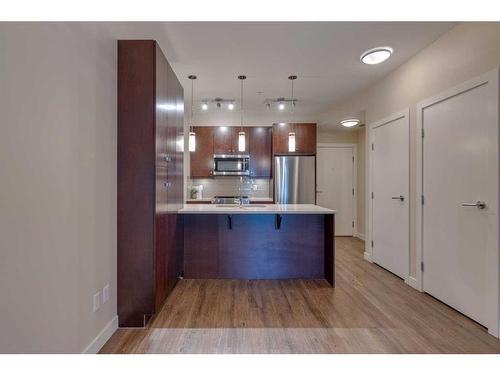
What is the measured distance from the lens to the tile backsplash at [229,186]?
5734mm

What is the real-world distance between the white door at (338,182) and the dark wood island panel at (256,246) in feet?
9.15

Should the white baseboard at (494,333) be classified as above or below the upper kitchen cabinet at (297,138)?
below

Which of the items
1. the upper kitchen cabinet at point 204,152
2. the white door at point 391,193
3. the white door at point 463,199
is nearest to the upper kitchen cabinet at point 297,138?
the upper kitchen cabinet at point 204,152

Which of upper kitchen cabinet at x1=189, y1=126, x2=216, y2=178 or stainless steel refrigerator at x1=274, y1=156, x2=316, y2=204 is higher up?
upper kitchen cabinet at x1=189, y1=126, x2=216, y2=178

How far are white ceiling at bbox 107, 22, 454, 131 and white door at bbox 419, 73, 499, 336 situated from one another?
31.0 inches

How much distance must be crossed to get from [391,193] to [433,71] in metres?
1.48

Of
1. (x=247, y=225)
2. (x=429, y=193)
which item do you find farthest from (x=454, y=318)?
(x=247, y=225)

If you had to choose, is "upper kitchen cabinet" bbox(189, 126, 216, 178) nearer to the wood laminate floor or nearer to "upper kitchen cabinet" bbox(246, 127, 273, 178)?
"upper kitchen cabinet" bbox(246, 127, 273, 178)

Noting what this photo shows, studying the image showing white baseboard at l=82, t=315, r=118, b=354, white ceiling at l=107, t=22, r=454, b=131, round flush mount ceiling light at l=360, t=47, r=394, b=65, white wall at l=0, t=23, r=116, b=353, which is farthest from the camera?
round flush mount ceiling light at l=360, t=47, r=394, b=65

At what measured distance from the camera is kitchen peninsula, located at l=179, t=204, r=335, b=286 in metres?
3.34

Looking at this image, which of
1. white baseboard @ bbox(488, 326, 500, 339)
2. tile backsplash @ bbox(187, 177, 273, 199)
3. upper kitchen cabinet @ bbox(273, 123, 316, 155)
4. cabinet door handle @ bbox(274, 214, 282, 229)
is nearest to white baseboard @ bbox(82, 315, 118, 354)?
cabinet door handle @ bbox(274, 214, 282, 229)

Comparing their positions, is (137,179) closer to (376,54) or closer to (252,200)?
(376,54)

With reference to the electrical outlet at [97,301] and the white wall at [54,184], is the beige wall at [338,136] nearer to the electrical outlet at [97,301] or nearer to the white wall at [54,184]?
the white wall at [54,184]
